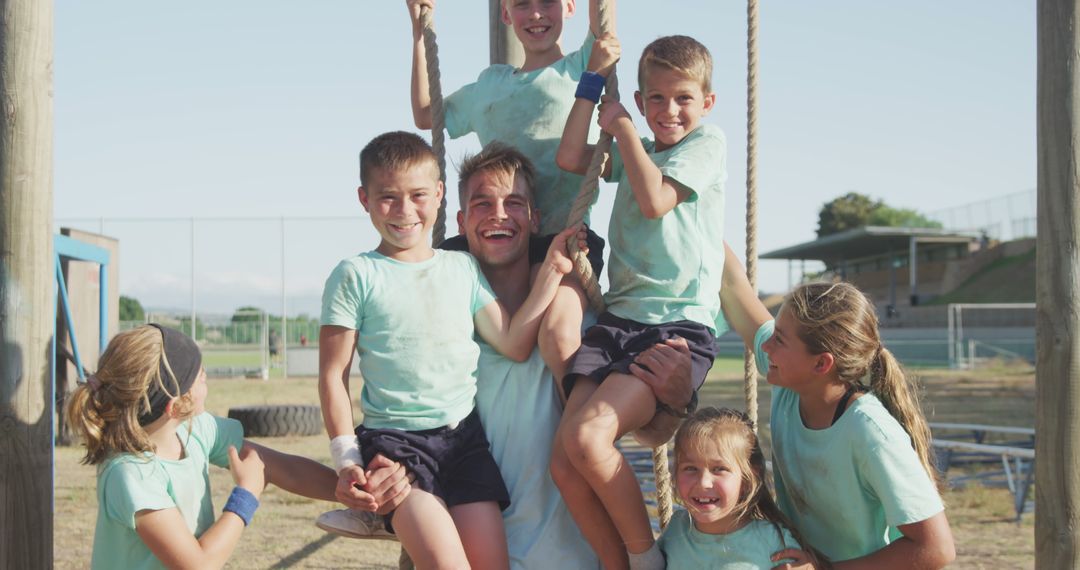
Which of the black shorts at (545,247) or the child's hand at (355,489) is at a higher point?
the black shorts at (545,247)

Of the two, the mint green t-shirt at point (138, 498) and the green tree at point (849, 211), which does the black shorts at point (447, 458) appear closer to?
the mint green t-shirt at point (138, 498)

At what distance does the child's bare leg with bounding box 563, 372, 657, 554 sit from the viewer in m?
2.57

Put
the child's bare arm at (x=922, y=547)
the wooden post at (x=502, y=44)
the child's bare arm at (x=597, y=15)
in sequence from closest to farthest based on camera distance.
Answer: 1. the child's bare arm at (x=922, y=547)
2. the child's bare arm at (x=597, y=15)
3. the wooden post at (x=502, y=44)

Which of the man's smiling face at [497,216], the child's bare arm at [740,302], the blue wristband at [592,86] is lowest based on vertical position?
the child's bare arm at [740,302]

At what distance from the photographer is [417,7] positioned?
3230 millimetres

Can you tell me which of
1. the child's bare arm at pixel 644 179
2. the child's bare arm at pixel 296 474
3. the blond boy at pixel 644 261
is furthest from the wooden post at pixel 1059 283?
the child's bare arm at pixel 296 474

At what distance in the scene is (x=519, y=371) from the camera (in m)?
2.91

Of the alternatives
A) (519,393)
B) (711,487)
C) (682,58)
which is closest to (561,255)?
Result: (519,393)

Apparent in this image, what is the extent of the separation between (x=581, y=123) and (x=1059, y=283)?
1422mm

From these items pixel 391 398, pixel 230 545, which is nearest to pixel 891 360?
pixel 391 398

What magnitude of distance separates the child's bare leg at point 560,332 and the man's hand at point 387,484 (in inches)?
19.8

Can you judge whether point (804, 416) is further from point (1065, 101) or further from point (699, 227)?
point (1065, 101)

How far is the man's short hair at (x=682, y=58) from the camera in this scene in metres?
2.79

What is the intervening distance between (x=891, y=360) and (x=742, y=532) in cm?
57
